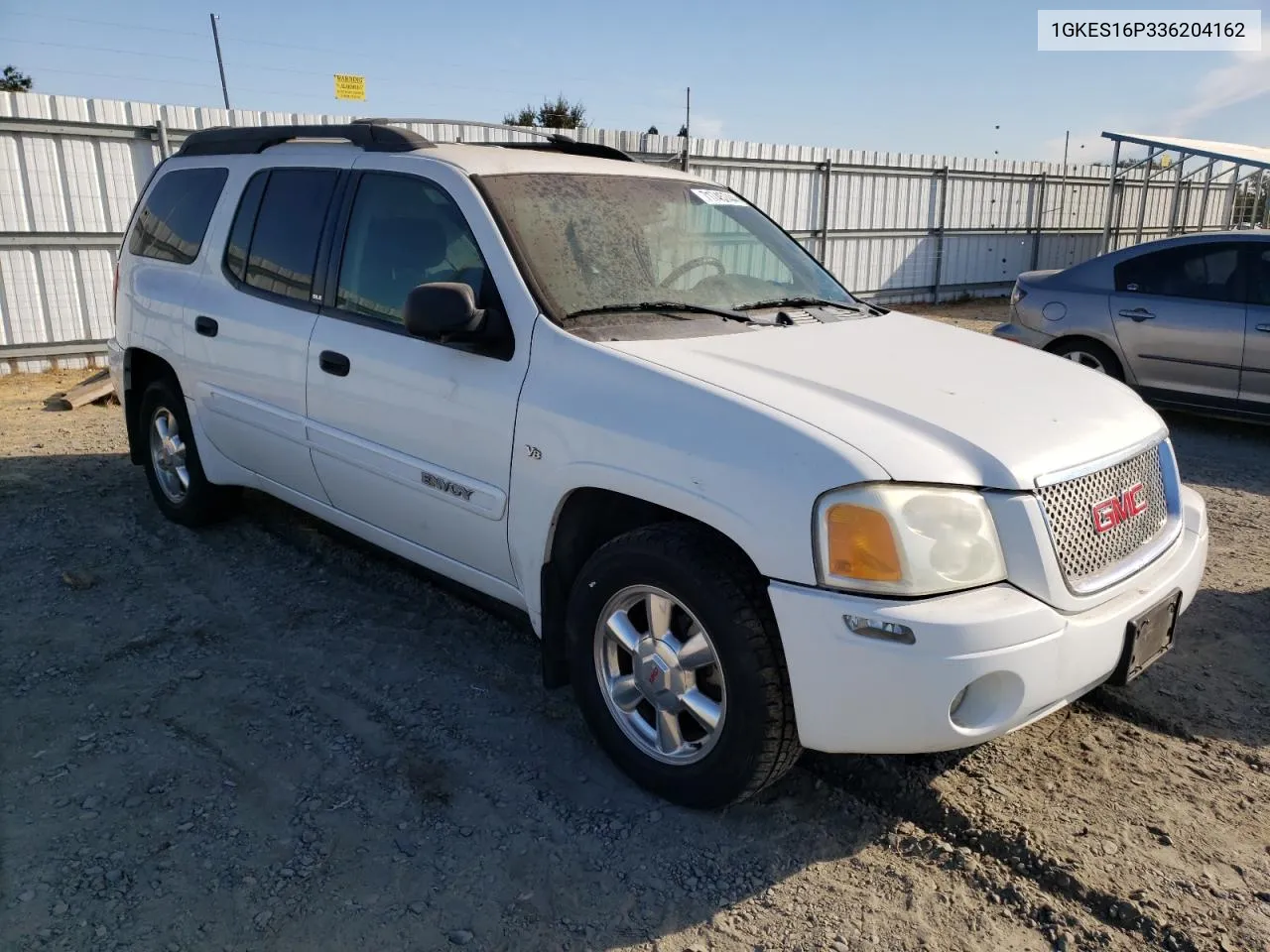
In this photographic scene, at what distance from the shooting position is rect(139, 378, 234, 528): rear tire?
16.7ft

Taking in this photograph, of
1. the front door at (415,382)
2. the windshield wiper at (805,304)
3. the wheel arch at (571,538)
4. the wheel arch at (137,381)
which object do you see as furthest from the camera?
the wheel arch at (137,381)

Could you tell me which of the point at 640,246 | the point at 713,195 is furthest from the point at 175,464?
the point at 713,195

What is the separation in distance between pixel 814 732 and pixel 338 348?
2.36 meters

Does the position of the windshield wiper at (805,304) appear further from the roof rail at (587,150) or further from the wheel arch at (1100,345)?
the wheel arch at (1100,345)

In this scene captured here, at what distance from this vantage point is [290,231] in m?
4.24

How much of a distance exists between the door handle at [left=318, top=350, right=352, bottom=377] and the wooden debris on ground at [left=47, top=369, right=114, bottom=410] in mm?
5740

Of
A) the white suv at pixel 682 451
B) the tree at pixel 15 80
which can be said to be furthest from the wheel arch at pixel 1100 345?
the tree at pixel 15 80

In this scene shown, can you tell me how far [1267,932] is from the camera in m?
2.42

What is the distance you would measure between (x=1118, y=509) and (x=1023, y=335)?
5.94 m

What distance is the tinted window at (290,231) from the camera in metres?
4.08

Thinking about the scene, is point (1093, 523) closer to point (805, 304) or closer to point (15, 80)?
point (805, 304)

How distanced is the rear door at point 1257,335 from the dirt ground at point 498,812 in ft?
11.9

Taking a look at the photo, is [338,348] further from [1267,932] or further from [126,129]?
[126,129]

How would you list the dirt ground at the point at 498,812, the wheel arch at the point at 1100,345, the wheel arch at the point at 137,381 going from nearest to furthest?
the dirt ground at the point at 498,812, the wheel arch at the point at 137,381, the wheel arch at the point at 1100,345
